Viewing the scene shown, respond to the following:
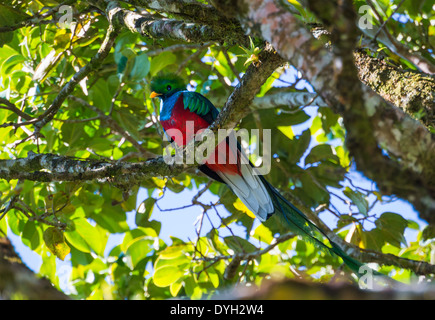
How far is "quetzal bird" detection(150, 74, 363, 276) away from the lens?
328 centimetres

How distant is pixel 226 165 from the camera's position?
356 centimetres

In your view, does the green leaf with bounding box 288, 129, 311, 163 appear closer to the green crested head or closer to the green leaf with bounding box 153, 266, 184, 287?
the green crested head

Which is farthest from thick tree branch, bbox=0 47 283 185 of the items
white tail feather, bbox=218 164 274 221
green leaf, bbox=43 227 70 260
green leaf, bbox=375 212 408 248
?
green leaf, bbox=375 212 408 248

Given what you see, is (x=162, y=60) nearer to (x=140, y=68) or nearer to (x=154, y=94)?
(x=140, y=68)

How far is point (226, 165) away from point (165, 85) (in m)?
0.92

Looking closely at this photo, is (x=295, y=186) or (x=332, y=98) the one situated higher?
(x=295, y=186)

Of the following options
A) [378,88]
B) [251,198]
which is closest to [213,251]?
[251,198]

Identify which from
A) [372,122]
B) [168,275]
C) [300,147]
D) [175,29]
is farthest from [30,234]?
[372,122]

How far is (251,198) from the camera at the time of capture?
11.2 ft

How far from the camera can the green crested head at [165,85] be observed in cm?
396

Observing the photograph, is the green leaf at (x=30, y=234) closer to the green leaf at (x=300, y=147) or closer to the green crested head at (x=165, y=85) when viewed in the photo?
the green crested head at (x=165, y=85)
